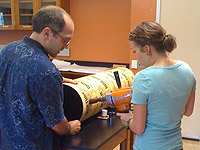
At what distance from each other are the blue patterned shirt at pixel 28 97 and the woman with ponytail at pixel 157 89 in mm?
393

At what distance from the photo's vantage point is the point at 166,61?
123cm

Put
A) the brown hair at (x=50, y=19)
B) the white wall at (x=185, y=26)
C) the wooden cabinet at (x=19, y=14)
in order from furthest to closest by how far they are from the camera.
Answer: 1. the wooden cabinet at (x=19, y=14)
2. the white wall at (x=185, y=26)
3. the brown hair at (x=50, y=19)

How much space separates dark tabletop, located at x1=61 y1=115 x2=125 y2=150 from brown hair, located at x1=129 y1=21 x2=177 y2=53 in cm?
56

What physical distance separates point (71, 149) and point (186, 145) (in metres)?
2.17

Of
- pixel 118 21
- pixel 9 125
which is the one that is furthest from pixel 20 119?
pixel 118 21

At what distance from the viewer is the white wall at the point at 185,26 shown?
2955 millimetres

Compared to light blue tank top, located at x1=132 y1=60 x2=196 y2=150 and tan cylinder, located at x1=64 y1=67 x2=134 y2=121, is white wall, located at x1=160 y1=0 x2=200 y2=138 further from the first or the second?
light blue tank top, located at x1=132 y1=60 x2=196 y2=150

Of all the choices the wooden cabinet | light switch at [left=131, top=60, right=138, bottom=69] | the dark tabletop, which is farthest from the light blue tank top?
the wooden cabinet

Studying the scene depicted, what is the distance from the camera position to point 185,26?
9.85 ft

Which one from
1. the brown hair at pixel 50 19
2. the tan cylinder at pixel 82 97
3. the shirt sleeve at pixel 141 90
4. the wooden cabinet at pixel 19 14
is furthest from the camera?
the wooden cabinet at pixel 19 14

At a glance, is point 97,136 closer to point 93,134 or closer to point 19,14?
point 93,134

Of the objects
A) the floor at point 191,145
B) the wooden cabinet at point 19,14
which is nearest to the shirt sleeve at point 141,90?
the floor at point 191,145

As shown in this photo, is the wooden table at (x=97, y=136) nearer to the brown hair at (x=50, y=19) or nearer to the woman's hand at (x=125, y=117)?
the woman's hand at (x=125, y=117)

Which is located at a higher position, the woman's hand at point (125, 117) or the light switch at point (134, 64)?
the light switch at point (134, 64)
